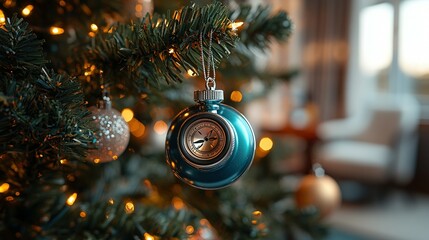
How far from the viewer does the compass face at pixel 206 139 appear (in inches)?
16.3

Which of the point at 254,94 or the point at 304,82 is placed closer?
the point at 254,94

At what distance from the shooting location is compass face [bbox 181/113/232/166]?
1.35 feet

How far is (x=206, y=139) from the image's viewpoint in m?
0.42

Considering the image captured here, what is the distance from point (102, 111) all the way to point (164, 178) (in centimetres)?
33

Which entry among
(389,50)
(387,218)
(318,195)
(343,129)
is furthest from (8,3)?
(389,50)

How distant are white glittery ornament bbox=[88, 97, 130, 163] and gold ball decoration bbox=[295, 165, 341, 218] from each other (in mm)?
603

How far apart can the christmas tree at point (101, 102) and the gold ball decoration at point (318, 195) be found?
138 mm

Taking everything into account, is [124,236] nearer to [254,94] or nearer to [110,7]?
[110,7]

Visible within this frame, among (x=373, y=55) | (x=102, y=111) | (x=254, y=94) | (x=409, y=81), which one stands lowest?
(x=102, y=111)

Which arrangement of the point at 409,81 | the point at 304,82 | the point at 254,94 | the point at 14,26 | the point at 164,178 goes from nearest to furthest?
the point at 14,26, the point at 164,178, the point at 254,94, the point at 409,81, the point at 304,82

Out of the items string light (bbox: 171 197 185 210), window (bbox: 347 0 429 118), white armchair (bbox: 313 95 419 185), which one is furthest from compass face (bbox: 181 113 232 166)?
window (bbox: 347 0 429 118)

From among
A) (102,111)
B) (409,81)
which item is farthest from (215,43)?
(409,81)

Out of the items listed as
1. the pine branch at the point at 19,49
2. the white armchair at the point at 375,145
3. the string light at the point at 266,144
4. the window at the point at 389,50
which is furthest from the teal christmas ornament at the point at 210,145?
the window at the point at 389,50

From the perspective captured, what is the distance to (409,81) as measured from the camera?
2.95m
